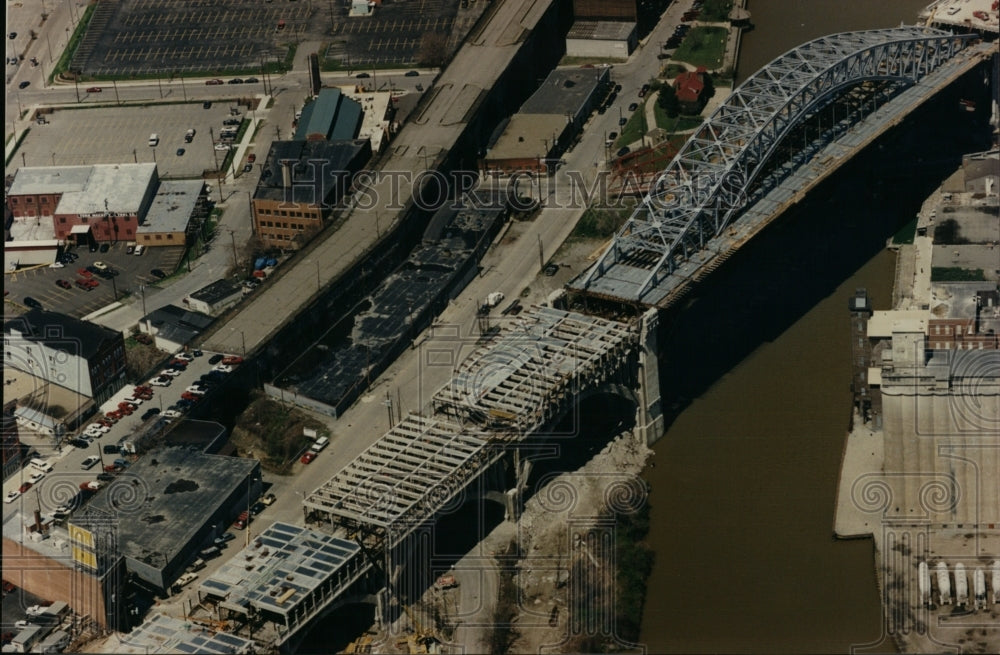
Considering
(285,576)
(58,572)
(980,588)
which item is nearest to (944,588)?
(980,588)

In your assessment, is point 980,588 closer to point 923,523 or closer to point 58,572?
point 923,523

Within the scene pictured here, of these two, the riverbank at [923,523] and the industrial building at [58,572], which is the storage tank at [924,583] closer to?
the riverbank at [923,523]

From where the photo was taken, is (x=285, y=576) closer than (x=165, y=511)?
Yes

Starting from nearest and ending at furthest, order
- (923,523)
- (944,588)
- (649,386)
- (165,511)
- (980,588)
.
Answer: (980,588)
(944,588)
(923,523)
(165,511)
(649,386)

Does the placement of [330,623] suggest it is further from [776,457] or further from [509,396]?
[776,457]

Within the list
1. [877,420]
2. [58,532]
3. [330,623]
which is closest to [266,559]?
[330,623]

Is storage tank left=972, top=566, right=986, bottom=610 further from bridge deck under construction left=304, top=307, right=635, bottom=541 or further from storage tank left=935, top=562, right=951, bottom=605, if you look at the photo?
bridge deck under construction left=304, top=307, right=635, bottom=541

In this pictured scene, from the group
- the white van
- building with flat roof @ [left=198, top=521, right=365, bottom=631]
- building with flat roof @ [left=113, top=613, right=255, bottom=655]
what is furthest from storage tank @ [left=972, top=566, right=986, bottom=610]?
the white van
